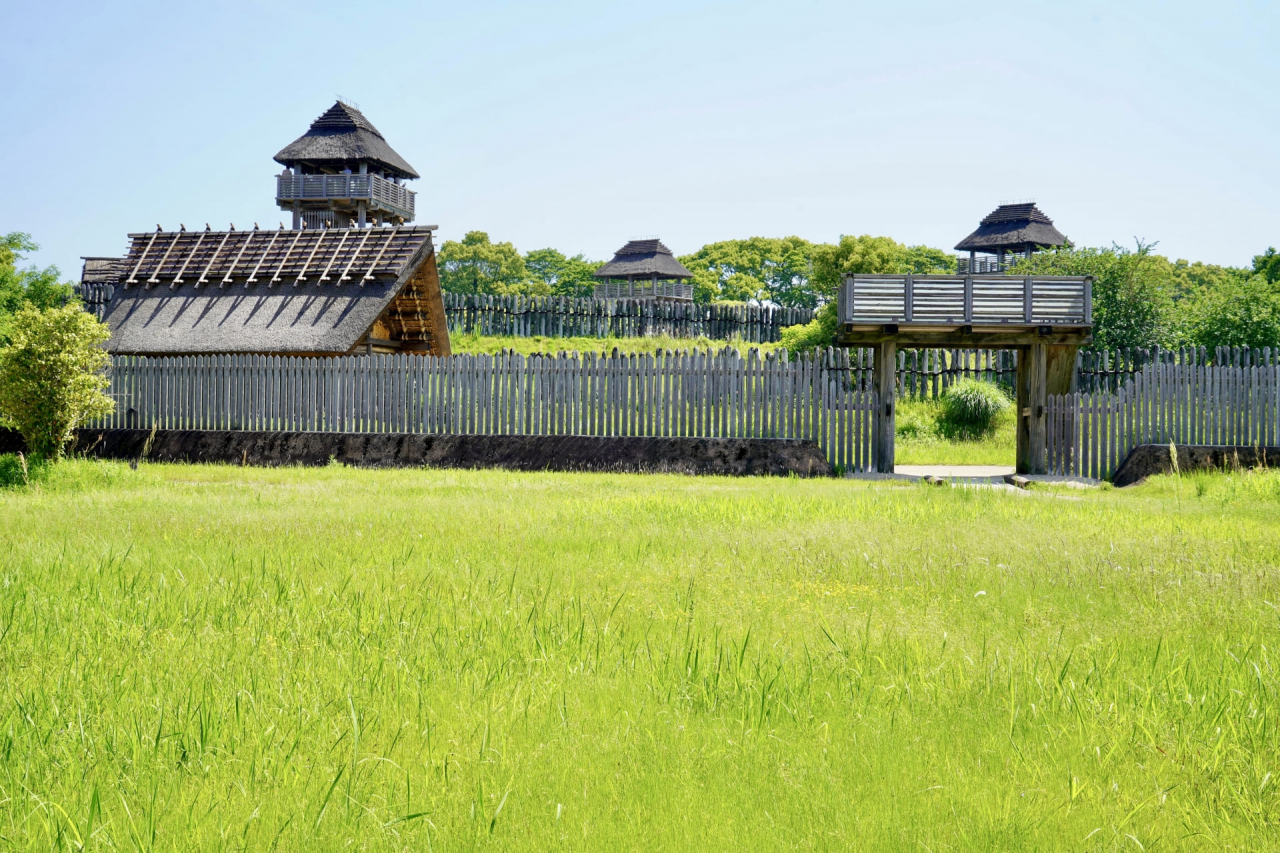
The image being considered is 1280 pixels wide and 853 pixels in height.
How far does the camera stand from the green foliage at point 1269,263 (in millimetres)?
43938

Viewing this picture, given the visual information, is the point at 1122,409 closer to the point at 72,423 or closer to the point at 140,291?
the point at 72,423

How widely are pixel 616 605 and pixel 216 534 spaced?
4345 mm

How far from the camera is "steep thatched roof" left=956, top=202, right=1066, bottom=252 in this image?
59156 mm

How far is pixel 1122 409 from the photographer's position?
16.8 metres

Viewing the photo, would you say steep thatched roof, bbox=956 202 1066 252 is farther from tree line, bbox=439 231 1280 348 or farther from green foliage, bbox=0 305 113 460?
green foliage, bbox=0 305 113 460

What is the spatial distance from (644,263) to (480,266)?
22.0 metres

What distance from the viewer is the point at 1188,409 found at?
16719mm

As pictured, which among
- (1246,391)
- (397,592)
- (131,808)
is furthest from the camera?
(1246,391)

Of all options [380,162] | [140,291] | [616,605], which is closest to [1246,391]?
[616,605]

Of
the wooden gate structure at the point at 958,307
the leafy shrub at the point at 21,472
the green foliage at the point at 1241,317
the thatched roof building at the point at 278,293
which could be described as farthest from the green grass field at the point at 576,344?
the leafy shrub at the point at 21,472

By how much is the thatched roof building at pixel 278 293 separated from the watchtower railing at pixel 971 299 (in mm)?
12193

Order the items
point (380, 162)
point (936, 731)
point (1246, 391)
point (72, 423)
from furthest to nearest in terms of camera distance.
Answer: point (380, 162) → point (1246, 391) → point (72, 423) → point (936, 731)

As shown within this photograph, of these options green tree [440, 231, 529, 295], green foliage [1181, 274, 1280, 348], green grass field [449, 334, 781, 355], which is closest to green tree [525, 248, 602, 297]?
green tree [440, 231, 529, 295]

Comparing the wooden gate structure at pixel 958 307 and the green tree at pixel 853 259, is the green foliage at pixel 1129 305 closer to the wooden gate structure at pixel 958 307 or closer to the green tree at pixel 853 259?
the green tree at pixel 853 259
